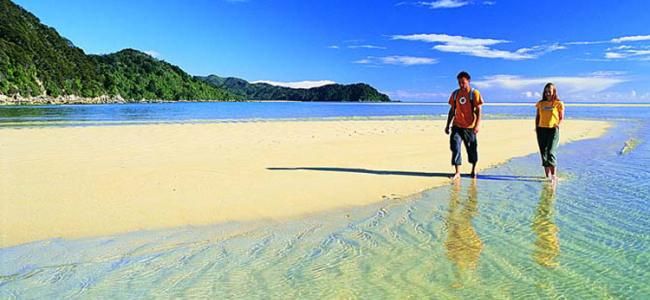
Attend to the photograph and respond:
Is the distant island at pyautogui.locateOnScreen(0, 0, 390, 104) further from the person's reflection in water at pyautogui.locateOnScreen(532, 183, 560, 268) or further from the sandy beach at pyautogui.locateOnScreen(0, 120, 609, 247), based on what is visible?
the person's reflection in water at pyautogui.locateOnScreen(532, 183, 560, 268)

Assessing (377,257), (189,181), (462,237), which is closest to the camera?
(377,257)

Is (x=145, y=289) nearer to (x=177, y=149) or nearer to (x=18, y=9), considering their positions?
(x=177, y=149)

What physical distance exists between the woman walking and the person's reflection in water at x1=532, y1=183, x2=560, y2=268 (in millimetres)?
1410

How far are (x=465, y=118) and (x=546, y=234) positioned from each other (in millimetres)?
4232

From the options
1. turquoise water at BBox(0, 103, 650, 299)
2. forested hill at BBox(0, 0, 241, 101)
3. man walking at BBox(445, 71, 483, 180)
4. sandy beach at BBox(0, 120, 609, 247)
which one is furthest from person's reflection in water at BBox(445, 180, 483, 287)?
forested hill at BBox(0, 0, 241, 101)

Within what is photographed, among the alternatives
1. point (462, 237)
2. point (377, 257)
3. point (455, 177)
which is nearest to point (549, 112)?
point (455, 177)

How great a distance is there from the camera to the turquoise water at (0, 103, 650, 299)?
381 centimetres

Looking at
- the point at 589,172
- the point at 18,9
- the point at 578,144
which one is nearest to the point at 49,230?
the point at 589,172

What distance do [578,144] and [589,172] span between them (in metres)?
7.29

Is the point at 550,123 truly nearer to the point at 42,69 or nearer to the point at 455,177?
the point at 455,177

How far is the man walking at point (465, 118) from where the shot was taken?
358 inches

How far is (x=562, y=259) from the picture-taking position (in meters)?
4.53

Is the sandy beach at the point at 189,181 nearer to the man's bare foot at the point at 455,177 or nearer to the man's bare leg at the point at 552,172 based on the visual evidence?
the man's bare foot at the point at 455,177

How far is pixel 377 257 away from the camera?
4.61 m
